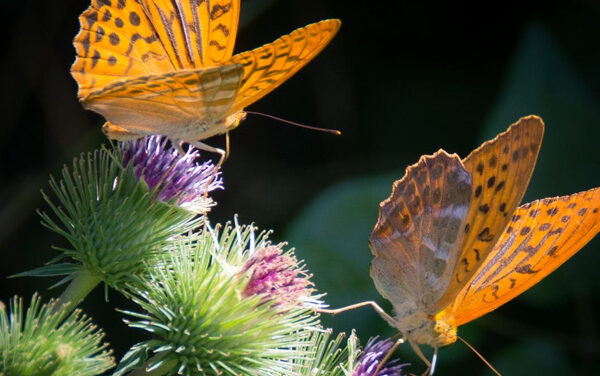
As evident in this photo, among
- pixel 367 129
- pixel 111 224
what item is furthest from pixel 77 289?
pixel 367 129

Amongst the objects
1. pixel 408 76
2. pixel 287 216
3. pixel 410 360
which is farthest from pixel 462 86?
pixel 410 360

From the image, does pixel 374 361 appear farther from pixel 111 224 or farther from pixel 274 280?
pixel 111 224

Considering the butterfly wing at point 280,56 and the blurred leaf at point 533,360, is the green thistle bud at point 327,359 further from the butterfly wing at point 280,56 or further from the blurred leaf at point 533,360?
the blurred leaf at point 533,360

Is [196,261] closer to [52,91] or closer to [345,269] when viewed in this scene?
[345,269]

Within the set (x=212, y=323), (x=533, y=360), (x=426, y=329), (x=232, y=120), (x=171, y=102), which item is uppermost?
(x=171, y=102)

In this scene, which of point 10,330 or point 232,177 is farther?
point 232,177

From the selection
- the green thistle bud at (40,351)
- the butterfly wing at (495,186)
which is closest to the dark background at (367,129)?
the butterfly wing at (495,186)

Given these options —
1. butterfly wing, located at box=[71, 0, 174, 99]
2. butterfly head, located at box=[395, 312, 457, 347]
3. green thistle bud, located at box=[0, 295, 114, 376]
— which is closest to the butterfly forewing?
butterfly wing, located at box=[71, 0, 174, 99]
